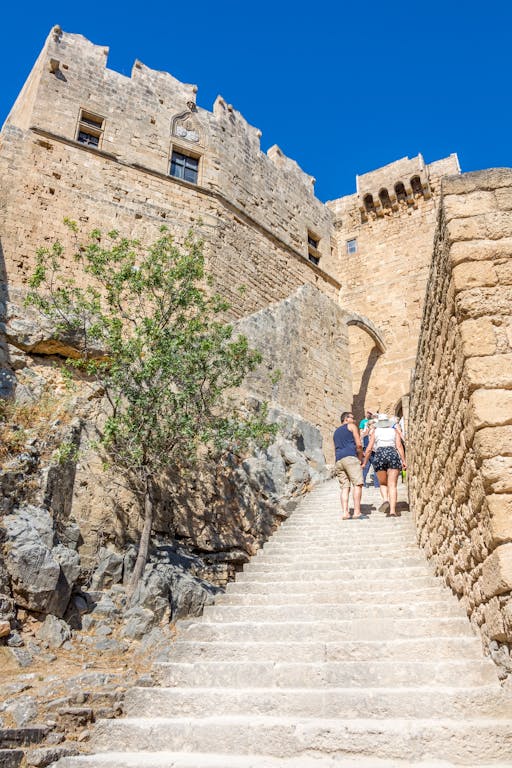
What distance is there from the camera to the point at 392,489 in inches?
277

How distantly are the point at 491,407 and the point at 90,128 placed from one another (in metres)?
14.4

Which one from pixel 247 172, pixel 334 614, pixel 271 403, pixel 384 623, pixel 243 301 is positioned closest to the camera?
pixel 384 623

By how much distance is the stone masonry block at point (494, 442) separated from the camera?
309cm

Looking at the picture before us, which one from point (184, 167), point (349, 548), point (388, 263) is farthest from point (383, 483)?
point (388, 263)

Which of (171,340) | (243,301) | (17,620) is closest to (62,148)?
(243,301)

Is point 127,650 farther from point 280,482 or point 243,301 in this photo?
point 243,301

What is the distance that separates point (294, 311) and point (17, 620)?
9.77 metres

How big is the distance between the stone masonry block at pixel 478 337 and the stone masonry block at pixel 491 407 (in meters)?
0.27

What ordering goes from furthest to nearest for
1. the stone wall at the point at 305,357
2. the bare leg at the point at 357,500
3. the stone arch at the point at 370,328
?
the stone arch at the point at 370,328
the stone wall at the point at 305,357
the bare leg at the point at 357,500

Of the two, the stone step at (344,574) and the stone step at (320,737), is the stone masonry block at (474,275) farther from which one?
the stone step at (344,574)

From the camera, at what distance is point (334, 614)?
4.48 metres

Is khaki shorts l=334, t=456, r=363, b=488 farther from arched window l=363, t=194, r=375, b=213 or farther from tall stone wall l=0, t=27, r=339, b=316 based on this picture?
arched window l=363, t=194, r=375, b=213

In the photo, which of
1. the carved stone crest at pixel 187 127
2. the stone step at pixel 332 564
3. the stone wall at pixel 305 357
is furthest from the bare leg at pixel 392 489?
the carved stone crest at pixel 187 127

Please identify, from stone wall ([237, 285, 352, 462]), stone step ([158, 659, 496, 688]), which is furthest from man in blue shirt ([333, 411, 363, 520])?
stone wall ([237, 285, 352, 462])
